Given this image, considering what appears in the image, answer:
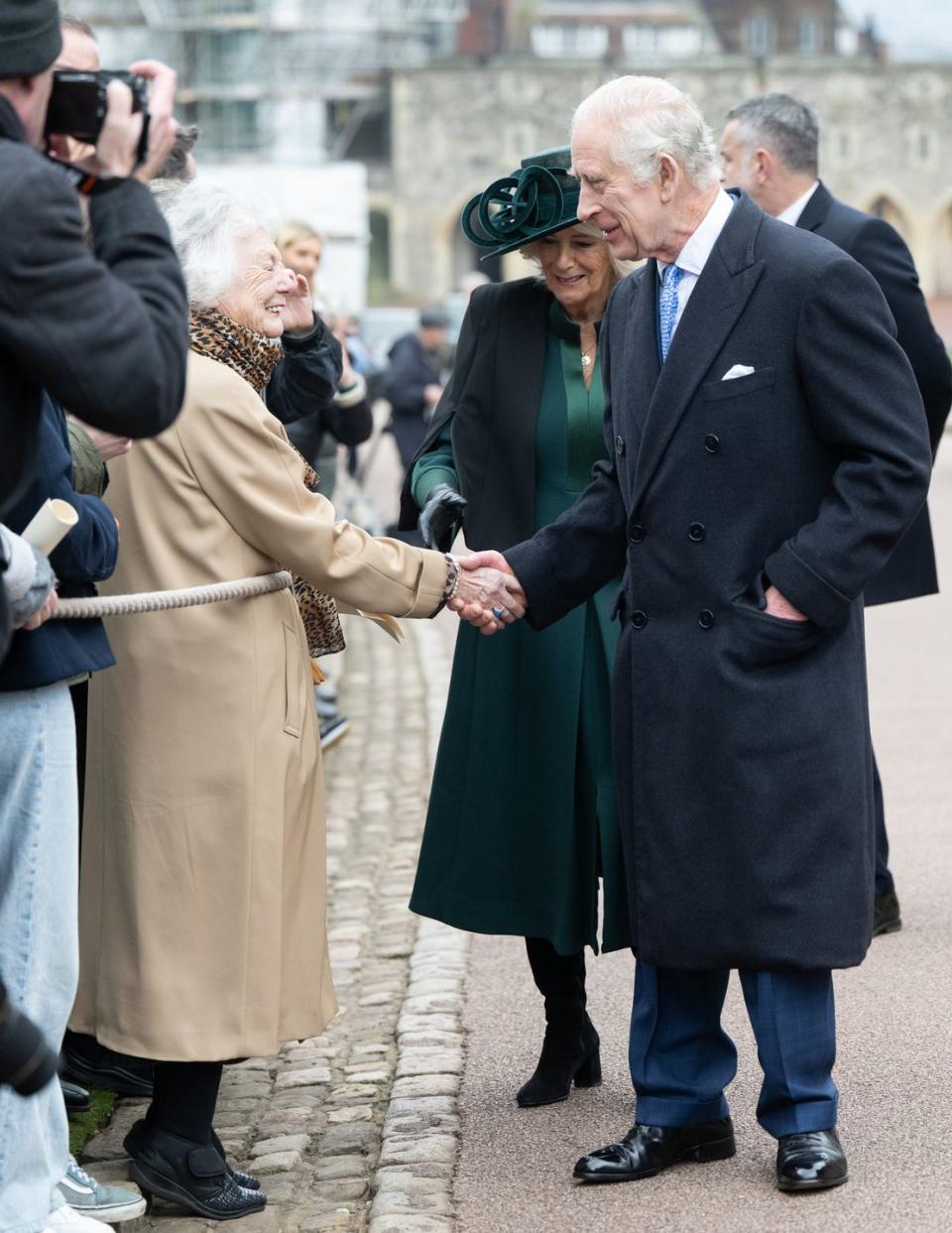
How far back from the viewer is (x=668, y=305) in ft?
13.6

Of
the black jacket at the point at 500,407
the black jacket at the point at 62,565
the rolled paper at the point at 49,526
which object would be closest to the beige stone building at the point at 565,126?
the black jacket at the point at 500,407

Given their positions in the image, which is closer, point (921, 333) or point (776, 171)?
point (921, 333)

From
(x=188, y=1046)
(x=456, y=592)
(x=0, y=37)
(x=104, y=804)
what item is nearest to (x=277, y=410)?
(x=456, y=592)

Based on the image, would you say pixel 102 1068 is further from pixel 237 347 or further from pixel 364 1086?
pixel 237 347

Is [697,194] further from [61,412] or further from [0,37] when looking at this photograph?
[0,37]

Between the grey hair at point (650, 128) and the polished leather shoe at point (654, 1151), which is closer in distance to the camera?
the grey hair at point (650, 128)

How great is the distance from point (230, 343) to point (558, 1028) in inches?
67.6

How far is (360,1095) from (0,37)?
2.74 metres

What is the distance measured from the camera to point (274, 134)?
70.0 m

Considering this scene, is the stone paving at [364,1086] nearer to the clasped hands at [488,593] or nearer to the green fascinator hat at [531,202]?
the clasped hands at [488,593]

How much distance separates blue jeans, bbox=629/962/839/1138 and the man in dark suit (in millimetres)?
1440

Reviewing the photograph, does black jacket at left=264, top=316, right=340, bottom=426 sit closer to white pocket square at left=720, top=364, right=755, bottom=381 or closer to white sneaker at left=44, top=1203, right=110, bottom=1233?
white pocket square at left=720, top=364, right=755, bottom=381

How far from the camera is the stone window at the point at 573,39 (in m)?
93.8

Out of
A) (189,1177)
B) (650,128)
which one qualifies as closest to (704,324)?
(650,128)
